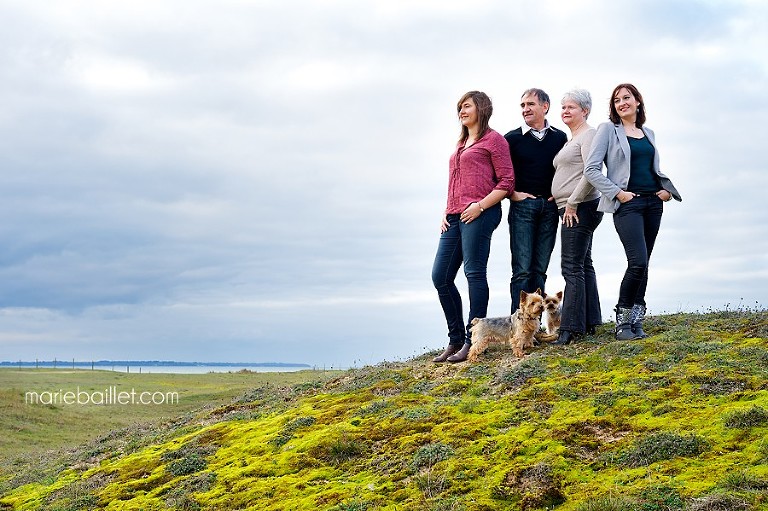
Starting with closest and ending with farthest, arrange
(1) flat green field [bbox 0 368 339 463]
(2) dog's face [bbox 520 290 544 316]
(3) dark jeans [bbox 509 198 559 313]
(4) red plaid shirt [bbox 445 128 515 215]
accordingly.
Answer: (2) dog's face [bbox 520 290 544 316]
(4) red plaid shirt [bbox 445 128 515 215]
(3) dark jeans [bbox 509 198 559 313]
(1) flat green field [bbox 0 368 339 463]

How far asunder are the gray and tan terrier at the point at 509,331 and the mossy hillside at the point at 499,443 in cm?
30

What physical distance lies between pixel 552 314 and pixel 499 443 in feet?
15.4

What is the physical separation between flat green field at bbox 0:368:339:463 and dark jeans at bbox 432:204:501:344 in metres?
5.38

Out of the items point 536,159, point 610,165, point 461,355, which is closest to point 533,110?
point 536,159

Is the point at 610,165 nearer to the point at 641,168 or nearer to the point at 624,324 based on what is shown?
the point at 641,168

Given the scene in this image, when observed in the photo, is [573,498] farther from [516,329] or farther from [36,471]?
[36,471]

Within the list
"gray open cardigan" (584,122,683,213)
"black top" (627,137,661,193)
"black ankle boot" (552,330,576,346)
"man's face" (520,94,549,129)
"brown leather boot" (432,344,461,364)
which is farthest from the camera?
"brown leather boot" (432,344,461,364)

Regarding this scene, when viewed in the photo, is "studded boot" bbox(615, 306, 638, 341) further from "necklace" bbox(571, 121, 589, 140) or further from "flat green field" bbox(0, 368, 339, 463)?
"flat green field" bbox(0, 368, 339, 463)

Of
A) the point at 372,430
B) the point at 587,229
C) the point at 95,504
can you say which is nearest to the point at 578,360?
the point at 587,229

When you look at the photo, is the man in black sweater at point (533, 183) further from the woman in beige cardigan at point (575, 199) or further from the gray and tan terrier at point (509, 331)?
the gray and tan terrier at point (509, 331)

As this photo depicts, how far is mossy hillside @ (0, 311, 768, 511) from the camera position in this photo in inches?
269

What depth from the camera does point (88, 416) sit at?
2922 centimetres

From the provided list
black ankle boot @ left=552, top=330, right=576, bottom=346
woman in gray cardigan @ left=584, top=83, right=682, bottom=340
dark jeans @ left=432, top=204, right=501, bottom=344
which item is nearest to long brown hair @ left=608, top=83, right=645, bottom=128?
woman in gray cardigan @ left=584, top=83, right=682, bottom=340

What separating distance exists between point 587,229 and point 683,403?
3827mm
